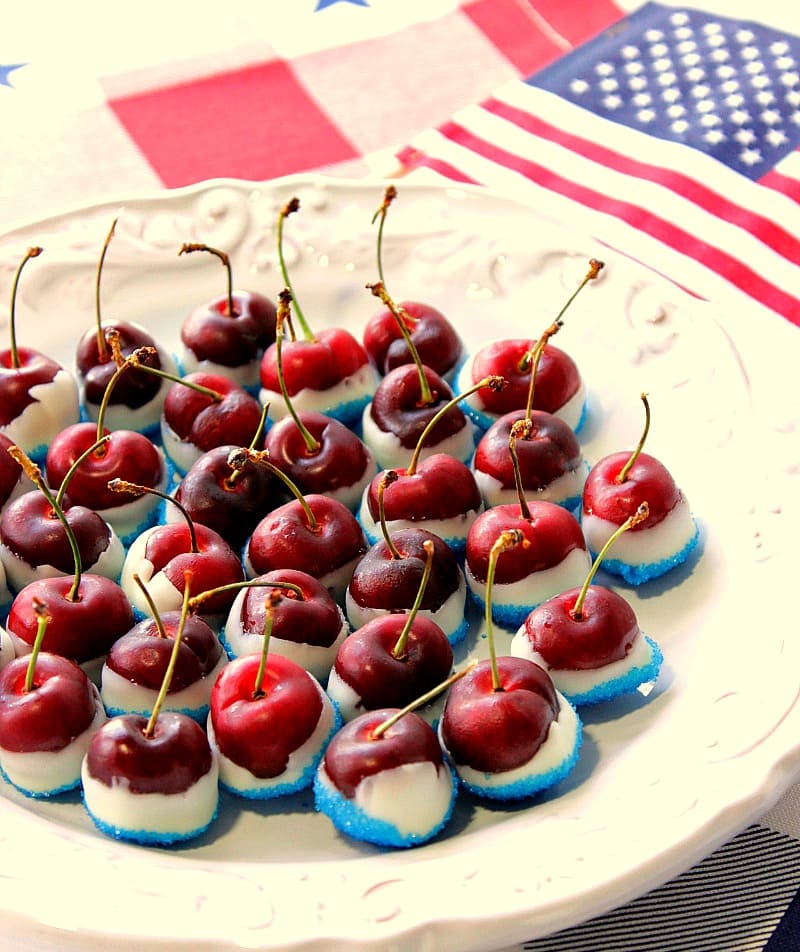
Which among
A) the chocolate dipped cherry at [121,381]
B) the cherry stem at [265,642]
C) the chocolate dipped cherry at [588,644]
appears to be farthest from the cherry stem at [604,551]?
the chocolate dipped cherry at [121,381]

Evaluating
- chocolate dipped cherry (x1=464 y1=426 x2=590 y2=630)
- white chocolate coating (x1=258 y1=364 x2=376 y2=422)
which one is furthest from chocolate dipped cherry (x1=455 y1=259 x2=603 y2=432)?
chocolate dipped cherry (x1=464 y1=426 x2=590 y2=630)

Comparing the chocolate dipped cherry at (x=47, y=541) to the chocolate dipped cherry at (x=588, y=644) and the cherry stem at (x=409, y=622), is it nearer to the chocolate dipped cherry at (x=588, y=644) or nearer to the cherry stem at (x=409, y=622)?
the cherry stem at (x=409, y=622)

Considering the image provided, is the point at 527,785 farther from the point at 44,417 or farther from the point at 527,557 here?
the point at 44,417

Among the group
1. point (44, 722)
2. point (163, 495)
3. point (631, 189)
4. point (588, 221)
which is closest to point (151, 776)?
point (44, 722)

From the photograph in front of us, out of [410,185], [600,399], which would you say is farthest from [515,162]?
[600,399]

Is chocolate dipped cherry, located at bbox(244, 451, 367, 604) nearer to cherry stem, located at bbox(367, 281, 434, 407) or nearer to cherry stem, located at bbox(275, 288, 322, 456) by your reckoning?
cherry stem, located at bbox(275, 288, 322, 456)

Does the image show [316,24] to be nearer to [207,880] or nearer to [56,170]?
[56,170]
